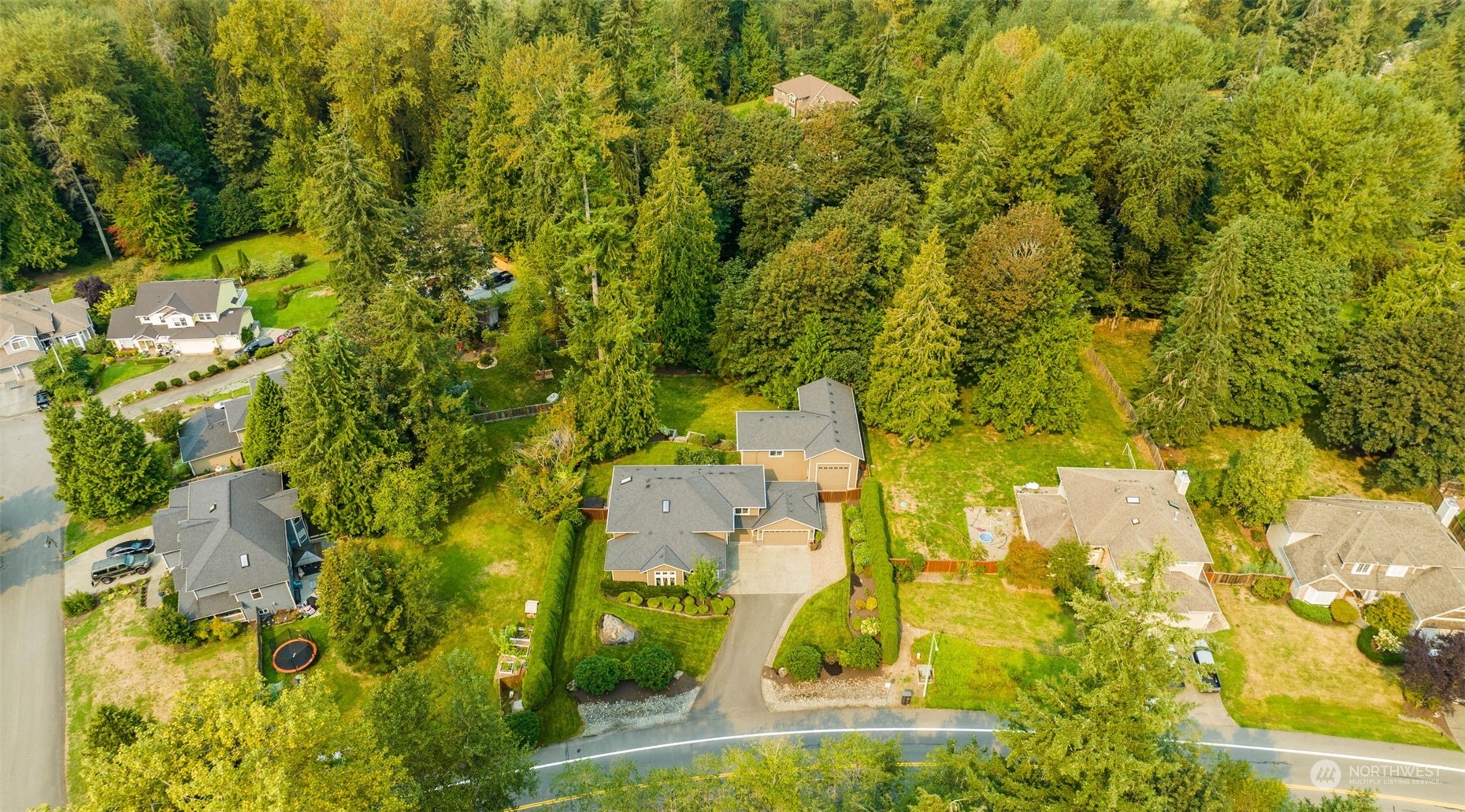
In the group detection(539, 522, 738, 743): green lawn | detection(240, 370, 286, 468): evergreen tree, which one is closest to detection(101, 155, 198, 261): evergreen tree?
detection(240, 370, 286, 468): evergreen tree

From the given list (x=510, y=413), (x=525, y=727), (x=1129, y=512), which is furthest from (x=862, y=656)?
(x=510, y=413)

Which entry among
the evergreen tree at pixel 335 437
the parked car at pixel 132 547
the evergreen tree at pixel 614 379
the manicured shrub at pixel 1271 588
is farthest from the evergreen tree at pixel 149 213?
the manicured shrub at pixel 1271 588

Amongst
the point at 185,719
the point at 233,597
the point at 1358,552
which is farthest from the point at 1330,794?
the point at 233,597

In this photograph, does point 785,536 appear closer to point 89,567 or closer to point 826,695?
point 826,695

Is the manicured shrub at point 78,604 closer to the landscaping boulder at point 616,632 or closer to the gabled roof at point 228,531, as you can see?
the gabled roof at point 228,531

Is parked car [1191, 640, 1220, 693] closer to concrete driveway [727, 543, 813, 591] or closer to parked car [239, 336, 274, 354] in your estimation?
concrete driveway [727, 543, 813, 591]

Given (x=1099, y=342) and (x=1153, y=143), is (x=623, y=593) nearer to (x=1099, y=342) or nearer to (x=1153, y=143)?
(x=1099, y=342)
